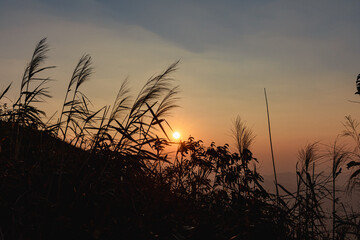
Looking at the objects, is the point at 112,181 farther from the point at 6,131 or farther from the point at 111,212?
the point at 6,131

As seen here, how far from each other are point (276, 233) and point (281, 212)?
0.26 metres

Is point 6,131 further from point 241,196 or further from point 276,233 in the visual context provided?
point 276,233

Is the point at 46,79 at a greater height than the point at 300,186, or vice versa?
the point at 46,79

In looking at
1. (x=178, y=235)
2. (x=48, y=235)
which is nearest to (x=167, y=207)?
(x=178, y=235)

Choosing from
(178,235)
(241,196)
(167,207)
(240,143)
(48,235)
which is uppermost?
(240,143)

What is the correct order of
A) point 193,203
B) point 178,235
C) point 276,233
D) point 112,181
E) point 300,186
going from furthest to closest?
point 300,186 → point 193,203 → point 276,233 → point 112,181 → point 178,235

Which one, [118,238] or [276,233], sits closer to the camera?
[118,238]

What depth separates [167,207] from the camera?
3244mm

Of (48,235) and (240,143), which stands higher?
(240,143)

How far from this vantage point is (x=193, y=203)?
3.91 m

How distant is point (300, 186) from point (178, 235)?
2041 mm

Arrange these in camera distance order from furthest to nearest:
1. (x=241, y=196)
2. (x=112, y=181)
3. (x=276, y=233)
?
(x=241, y=196) → (x=276, y=233) → (x=112, y=181)

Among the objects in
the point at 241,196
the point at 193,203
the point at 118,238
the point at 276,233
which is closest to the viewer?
the point at 118,238

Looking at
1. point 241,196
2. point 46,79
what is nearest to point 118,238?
point 241,196
